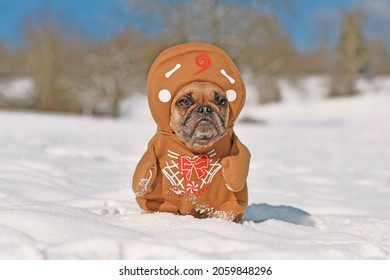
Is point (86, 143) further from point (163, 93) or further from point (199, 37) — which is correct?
point (199, 37)

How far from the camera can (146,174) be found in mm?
2062

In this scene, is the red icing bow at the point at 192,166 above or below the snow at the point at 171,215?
above

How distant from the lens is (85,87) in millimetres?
17016

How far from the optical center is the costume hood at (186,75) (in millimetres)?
2045

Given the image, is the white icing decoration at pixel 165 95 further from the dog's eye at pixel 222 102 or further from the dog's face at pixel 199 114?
the dog's eye at pixel 222 102

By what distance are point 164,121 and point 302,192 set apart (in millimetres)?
1867

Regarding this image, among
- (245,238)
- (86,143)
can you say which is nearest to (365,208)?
(245,238)

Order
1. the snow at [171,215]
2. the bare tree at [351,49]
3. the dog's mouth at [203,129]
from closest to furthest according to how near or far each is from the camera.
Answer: the snow at [171,215] < the dog's mouth at [203,129] < the bare tree at [351,49]

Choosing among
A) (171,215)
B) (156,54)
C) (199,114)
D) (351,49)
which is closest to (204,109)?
(199,114)

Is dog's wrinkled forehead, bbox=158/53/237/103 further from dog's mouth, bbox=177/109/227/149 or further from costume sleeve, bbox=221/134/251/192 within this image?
costume sleeve, bbox=221/134/251/192

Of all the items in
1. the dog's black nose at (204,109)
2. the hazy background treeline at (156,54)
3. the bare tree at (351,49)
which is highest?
the bare tree at (351,49)

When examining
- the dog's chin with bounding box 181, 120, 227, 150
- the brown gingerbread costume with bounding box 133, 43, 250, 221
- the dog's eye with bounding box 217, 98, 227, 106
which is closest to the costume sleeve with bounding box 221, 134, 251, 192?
the brown gingerbread costume with bounding box 133, 43, 250, 221

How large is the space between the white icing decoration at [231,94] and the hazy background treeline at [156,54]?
33.9 ft

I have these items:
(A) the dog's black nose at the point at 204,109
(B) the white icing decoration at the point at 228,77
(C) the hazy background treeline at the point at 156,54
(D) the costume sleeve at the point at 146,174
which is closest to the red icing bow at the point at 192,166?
(D) the costume sleeve at the point at 146,174
